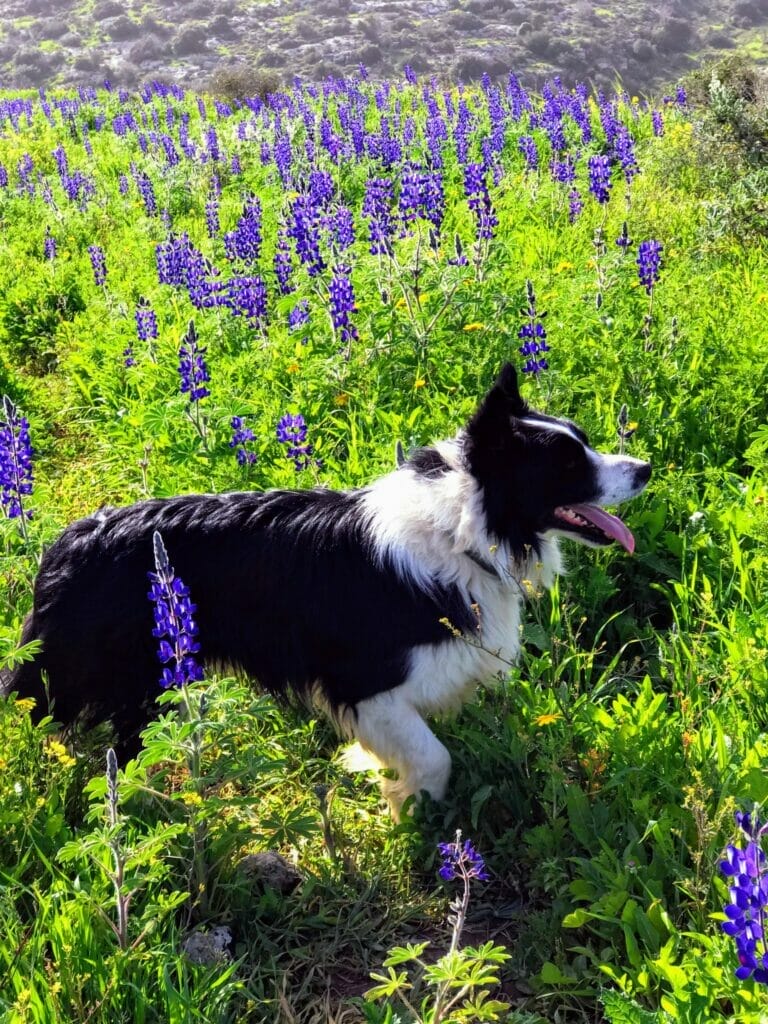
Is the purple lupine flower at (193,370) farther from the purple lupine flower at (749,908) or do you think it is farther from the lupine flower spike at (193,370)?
the purple lupine flower at (749,908)

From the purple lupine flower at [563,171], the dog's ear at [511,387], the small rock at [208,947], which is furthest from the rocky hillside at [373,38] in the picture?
the small rock at [208,947]

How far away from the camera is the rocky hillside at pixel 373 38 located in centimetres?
2177

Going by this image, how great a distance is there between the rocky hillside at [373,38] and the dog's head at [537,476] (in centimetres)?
1989

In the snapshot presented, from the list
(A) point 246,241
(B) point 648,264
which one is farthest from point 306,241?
(B) point 648,264

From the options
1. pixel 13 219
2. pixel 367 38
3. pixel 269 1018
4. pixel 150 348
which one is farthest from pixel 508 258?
pixel 367 38

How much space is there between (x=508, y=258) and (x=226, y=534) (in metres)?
3.79

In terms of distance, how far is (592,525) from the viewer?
263cm

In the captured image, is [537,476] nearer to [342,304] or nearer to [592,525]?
[592,525]

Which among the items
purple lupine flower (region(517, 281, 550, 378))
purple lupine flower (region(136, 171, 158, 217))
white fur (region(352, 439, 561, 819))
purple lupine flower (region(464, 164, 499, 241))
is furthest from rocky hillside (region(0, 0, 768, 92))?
white fur (region(352, 439, 561, 819))

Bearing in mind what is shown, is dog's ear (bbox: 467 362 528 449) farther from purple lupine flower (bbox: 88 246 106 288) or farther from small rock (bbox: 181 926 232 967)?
purple lupine flower (bbox: 88 246 106 288)

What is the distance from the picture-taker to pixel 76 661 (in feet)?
8.50

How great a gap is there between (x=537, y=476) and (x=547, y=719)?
2.24 feet

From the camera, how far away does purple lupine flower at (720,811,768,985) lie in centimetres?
119

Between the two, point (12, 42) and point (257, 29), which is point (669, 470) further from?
point (12, 42)
